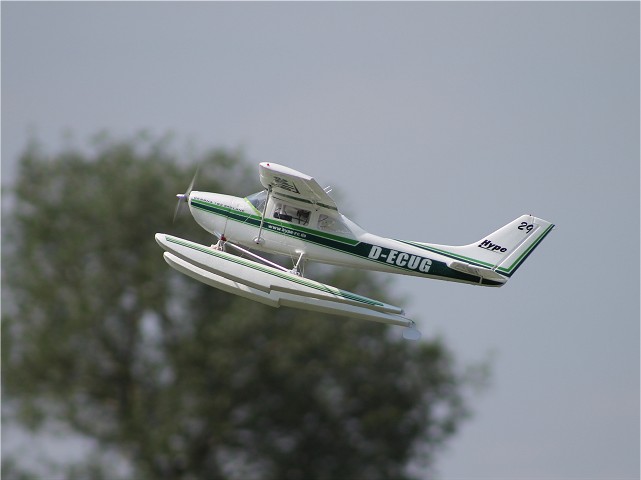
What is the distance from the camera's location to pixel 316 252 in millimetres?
21719

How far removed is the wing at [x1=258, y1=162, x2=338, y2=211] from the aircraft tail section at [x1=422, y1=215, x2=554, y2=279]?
218cm

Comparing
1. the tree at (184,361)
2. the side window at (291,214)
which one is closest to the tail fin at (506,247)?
the side window at (291,214)

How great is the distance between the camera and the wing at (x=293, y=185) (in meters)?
20.7

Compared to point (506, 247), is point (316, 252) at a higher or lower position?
lower

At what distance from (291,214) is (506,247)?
3.94m

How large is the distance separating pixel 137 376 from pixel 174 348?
1.51 m

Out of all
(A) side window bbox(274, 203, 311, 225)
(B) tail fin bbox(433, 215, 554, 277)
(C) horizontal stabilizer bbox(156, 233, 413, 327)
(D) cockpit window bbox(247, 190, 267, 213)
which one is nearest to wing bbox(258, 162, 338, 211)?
(A) side window bbox(274, 203, 311, 225)

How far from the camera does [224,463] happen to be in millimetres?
38000

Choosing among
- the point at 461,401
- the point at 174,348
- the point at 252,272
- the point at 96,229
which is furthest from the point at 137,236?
the point at 252,272

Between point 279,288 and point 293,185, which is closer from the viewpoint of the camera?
point 279,288

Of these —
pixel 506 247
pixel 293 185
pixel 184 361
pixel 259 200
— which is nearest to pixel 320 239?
pixel 293 185

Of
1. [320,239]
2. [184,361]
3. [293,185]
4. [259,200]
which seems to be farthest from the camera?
[184,361]

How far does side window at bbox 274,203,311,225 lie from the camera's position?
2177cm

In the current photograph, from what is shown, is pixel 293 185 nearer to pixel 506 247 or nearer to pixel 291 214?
pixel 291 214
